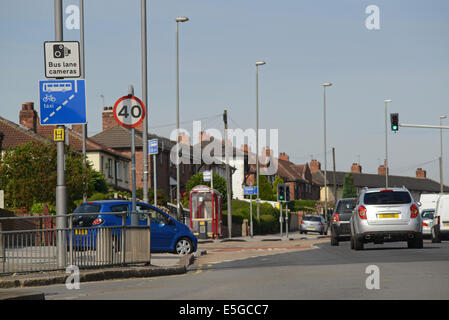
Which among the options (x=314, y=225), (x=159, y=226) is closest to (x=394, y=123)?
(x=159, y=226)

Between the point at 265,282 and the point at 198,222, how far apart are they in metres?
32.6

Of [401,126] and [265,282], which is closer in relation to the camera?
[265,282]

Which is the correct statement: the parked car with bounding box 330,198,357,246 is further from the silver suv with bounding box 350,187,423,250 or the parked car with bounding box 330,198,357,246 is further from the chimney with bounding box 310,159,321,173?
the chimney with bounding box 310,159,321,173

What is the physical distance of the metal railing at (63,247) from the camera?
14570 mm

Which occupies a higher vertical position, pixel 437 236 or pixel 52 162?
pixel 52 162

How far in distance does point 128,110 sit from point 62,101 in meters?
2.34

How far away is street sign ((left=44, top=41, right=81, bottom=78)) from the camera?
15.5 m

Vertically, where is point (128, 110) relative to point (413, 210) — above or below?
above

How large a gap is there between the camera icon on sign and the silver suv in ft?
32.6

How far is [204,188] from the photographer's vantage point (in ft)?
144

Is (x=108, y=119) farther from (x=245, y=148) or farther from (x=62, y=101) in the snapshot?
(x=62, y=101)

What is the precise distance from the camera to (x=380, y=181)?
159 metres
